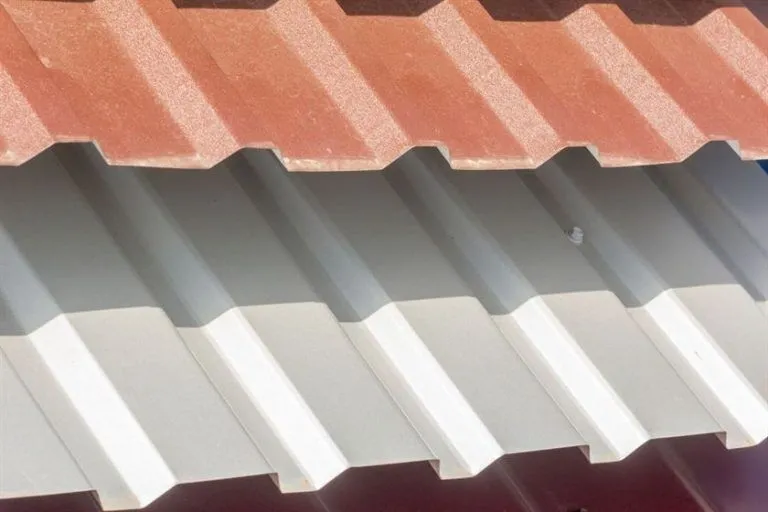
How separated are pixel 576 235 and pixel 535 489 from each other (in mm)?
631

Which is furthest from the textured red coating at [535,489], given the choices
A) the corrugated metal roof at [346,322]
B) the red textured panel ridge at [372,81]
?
the red textured panel ridge at [372,81]

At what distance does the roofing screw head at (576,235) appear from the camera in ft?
9.96

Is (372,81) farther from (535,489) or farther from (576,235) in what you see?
(535,489)

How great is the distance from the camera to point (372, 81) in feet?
8.44

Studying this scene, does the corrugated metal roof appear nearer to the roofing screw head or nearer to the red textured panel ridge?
the roofing screw head

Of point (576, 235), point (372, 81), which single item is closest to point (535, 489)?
point (576, 235)

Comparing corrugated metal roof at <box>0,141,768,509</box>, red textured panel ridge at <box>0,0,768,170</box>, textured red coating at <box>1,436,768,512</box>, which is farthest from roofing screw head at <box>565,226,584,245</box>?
textured red coating at <box>1,436,768,512</box>

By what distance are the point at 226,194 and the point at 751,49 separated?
1.37 metres

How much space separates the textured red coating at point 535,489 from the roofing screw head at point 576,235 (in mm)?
536

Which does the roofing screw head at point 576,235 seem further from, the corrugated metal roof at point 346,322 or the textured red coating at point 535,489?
the textured red coating at point 535,489

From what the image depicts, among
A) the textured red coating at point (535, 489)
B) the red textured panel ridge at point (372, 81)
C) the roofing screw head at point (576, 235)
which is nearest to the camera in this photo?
the red textured panel ridge at point (372, 81)

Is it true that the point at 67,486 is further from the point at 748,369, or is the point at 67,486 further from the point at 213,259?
the point at 748,369

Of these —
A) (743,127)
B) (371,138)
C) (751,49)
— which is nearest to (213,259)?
(371,138)

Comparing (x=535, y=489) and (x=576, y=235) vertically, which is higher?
(x=576, y=235)
